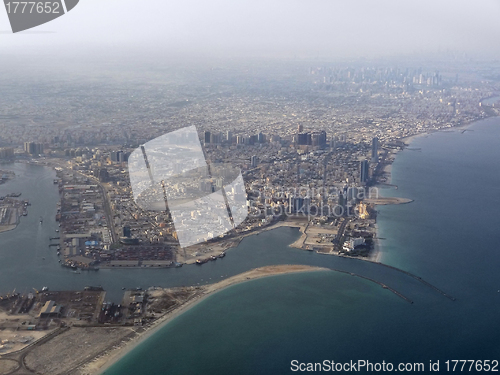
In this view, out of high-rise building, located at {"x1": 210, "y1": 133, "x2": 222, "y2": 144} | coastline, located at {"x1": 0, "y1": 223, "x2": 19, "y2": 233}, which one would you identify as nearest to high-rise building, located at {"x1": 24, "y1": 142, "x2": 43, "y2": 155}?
high-rise building, located at {"x1": 210, "y1": 133, "x2": 222, "y2": 144}

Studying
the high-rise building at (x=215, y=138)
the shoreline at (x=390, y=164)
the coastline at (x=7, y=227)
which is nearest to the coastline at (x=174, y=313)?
the shoreline at (x=390, y=164)

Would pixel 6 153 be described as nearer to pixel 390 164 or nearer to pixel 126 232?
pixel 126 232

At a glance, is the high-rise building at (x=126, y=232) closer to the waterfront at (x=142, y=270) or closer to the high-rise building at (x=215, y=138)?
the waterfront at (x=142, y=270)

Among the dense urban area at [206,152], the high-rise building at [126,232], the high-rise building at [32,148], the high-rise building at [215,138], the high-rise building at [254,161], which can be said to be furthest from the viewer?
the high-rise building at [215,138]

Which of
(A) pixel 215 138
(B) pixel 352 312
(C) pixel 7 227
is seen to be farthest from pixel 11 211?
(A) pixel 215 138

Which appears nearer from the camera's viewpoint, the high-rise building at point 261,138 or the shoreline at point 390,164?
the shoreline at point 390,164
